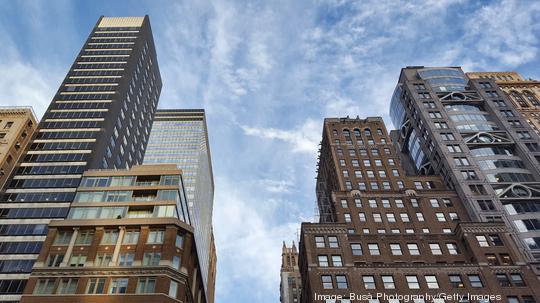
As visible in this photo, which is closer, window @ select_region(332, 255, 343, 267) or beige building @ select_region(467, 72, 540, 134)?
window @ select_region(332, 255, 343, 267)

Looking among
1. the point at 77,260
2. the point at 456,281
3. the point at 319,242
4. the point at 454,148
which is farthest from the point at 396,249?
the point at 77,260

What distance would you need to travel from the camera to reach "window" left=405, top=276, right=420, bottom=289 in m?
72.1

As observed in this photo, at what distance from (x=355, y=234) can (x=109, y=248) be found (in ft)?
147

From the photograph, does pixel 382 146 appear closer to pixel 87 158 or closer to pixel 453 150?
pixel 453 150

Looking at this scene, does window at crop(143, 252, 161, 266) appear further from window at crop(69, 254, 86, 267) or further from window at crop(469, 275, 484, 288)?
window at crop(469, 275, 484, 288)

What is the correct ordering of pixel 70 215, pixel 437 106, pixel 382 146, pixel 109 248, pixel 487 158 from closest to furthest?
pixel 109 248 → pixel 70 215 → pixel 487 158 → pixel 382 146 → pixel 437 106

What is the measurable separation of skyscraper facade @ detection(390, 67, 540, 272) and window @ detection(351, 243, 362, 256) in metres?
25.3

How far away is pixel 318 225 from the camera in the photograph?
82562 mm

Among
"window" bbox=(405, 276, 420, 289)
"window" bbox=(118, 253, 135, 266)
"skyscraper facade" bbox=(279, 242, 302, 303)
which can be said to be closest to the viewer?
"window" bbox=(118, 253, 135, 266)

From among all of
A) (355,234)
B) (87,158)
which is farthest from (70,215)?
(355,234)

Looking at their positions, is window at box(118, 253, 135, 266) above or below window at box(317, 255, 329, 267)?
below

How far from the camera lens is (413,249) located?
81.1 meters

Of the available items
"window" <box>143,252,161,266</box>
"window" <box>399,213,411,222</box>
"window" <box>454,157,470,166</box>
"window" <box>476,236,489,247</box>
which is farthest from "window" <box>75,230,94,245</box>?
"window" <box>454,157,470,166</box>

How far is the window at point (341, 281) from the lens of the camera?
71750 mm
